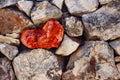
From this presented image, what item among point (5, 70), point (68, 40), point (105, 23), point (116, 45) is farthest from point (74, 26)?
point (5, 70)

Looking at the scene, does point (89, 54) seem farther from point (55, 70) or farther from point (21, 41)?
point (21, 41)

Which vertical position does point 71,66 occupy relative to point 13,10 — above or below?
below

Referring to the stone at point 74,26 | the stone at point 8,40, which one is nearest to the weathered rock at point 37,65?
the stone at point 8,40

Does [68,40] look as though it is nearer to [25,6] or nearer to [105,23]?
[105,23]

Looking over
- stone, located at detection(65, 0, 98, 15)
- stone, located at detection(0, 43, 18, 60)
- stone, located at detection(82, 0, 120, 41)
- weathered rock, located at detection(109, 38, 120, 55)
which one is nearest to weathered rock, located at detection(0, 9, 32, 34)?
stone, located at detection(0, 43, 18, 60)

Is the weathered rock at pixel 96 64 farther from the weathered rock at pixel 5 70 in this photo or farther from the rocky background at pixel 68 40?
the weathered rock at pixel 5 70

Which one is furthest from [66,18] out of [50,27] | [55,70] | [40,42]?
[55,70]
